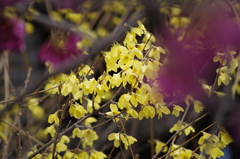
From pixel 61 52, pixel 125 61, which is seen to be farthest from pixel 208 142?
pixel 61 52

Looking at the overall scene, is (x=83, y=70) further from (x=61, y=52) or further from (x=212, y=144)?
(x=212, y=144)

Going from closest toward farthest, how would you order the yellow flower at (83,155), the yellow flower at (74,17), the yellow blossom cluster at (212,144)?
the yellow blossom cluster at (212,144) → the yellow flower at (83,155) → the yellow flower at (74,17)

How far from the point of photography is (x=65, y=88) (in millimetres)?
1409

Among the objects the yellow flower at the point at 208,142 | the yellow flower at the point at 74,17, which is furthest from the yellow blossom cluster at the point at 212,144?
the yellow flower at the point at 74,17

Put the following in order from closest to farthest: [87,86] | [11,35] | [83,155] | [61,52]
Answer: [11,35] → [61,52] → [87,86] → [83,155]

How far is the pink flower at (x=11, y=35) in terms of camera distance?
1.02 meters

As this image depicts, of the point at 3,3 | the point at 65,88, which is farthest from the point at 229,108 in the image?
the point at 65,88

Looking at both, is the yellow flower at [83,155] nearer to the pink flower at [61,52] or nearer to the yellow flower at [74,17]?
the pink flower at [61,52]

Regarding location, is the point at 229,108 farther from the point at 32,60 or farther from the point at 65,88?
the point at 32,60

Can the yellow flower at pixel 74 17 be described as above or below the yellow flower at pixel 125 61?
below

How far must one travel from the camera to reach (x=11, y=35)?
107cm

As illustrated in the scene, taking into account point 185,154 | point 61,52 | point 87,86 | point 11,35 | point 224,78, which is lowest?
point 185,154

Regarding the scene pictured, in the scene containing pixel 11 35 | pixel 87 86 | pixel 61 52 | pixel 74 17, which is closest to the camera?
pixel 11 35

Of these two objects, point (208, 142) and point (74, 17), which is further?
point (74, 17)
